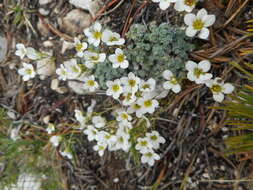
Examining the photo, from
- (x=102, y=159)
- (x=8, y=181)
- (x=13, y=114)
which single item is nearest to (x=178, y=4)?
(x=102, y=159)

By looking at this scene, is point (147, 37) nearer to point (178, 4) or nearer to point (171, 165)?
point (178, 4)

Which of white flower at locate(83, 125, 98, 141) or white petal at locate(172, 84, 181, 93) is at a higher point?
white petal at locate(172, 84, 181, 93)

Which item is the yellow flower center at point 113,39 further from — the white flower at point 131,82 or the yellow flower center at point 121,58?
the white flower at point 131,82

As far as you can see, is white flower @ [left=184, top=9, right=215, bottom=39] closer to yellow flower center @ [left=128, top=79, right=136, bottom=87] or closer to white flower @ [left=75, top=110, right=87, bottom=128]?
yellow flower center @ [left=128, top=79, right=136, bottom=87]

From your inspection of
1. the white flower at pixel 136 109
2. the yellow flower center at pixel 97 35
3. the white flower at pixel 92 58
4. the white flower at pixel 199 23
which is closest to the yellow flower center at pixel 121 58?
the white flower at pixel 92 58

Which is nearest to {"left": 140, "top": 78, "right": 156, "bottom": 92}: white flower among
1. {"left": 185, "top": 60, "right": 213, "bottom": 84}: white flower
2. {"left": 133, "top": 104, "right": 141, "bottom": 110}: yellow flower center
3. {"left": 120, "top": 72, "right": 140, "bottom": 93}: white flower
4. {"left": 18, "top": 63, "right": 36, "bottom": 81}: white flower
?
{"left": 120, "top": 72, "right": 140, "bottom": 93}: white flower

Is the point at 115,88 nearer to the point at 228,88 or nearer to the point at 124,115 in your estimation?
the point at 124,115
